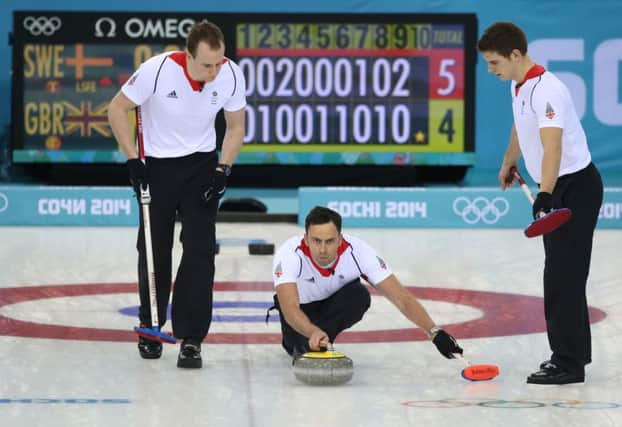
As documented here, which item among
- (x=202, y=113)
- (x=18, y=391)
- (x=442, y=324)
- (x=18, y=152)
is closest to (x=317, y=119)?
(x=18, y=152)

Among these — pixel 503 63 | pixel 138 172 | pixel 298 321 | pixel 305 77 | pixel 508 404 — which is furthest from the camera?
pixel 305 77

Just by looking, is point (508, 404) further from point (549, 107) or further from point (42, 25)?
point (42, 25)

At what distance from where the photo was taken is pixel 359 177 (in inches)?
640

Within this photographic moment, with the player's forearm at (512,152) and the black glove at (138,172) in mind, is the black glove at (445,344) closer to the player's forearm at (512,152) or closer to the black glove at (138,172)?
the player's forearm at (512,152)

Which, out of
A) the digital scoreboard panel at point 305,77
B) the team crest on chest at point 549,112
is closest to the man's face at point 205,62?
the team crest on chest at point 549,112

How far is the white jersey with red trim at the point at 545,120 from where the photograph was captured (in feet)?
18.0

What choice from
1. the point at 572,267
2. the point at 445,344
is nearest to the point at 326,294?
the point at 445,344

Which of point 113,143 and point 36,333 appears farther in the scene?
point 113,143

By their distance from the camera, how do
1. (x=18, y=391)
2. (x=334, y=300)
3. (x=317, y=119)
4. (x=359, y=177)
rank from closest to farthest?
(x=18, y=391) → (x=334, y=300) → (x=317, y=119) → (x=359, y=177)

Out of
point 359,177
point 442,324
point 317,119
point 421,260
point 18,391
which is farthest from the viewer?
point 359,177

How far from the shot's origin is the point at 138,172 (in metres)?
6.10

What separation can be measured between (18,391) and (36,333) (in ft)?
5.36

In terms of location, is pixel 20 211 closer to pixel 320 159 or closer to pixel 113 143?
pixel 113 143

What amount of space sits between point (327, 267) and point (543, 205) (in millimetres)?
1012
